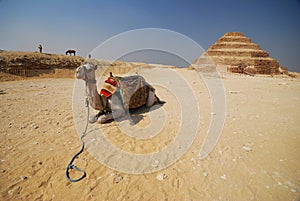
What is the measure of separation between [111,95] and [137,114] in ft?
3.46

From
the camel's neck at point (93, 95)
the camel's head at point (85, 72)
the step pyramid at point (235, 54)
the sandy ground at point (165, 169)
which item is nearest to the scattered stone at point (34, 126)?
the sandy ground at point (165, 169)

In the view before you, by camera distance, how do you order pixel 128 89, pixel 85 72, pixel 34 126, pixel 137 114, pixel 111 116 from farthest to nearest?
1. pixel 137 114
2. pixel 128 89
3. pixel 111 116
4. pixel 34 126
5. pixel 85 72

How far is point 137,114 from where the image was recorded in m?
4.75

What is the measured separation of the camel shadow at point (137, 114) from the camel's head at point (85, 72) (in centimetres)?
134

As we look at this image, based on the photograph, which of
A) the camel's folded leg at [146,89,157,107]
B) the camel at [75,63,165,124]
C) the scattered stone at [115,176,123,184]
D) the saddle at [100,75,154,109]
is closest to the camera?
the scattered stone at [115,176,123,184]

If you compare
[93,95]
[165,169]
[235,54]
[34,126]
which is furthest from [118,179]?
[235,54]

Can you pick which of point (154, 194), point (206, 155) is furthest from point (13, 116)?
point (206, 155)

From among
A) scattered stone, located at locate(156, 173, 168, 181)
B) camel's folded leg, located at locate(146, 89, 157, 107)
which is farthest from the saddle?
scattered stone, located at locate(156, 173, 168, 181)

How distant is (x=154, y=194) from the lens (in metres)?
1.99

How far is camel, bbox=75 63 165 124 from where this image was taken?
3.68 m

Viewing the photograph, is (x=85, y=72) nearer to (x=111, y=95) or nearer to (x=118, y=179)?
(x=111, y=95)

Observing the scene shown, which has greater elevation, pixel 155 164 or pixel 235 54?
pixel 235 54

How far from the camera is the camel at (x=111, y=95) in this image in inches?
145

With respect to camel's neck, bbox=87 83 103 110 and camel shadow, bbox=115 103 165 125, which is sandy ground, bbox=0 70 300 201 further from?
camel's neck, bbox=87 83 103 110
